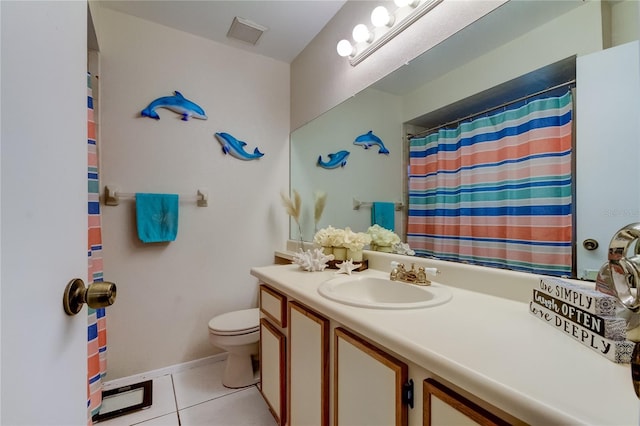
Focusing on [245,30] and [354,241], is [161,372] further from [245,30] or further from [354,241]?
[245,30]

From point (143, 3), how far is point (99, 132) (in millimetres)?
869

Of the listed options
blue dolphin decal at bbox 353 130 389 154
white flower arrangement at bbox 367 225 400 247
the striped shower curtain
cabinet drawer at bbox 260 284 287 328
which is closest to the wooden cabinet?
cabinet drawer at bbox 260 284 287 328

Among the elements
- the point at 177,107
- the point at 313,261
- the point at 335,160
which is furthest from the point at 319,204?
the point at 177,107

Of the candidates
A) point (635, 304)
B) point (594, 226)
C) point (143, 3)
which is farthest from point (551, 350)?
point (143, 3)

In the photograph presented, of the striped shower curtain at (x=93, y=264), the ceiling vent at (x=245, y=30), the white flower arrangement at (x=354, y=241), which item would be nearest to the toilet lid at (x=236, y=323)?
the striped shower curtain at (x=93, y=264)

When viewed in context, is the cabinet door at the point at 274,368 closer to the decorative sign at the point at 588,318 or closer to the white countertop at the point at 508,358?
the white countertop at the point at 508,358

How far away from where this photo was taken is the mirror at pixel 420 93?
900 mm

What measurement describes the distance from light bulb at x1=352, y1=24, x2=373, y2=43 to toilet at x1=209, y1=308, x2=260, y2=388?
189cm

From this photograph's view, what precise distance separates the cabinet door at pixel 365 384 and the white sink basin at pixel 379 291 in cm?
14

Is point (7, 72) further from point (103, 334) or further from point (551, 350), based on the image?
point (103, 334)

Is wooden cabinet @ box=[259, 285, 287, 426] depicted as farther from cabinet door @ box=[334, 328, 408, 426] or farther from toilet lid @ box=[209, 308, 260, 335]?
cabinet door @ box=[334, 328, 408, 426]

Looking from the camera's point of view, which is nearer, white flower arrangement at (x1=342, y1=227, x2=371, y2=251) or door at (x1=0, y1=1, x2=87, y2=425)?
door at (x1=0, y1=1, x2=87, y2=425)

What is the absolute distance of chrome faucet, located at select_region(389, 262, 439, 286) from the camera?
1150 millimetres

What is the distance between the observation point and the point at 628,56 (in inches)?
30.2
